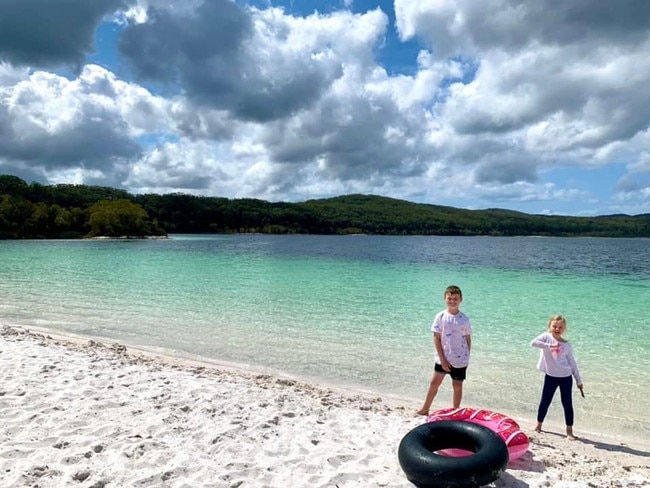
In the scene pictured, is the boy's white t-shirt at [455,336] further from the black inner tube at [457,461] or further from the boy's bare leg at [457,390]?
the black inner tube at [457,461]

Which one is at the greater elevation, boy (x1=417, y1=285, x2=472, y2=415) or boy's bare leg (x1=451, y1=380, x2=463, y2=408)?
boy (x1=417, y1=285, x2=472, y2=415)

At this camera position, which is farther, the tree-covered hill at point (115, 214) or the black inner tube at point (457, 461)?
the tree-covered hill at point (115, 214)

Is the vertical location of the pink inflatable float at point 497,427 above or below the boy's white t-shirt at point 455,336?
below

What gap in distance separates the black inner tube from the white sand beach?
0.89 feet

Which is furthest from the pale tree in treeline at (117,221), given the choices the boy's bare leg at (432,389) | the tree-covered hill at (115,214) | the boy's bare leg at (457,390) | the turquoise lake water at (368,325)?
the boy's bare leg at (457,390)

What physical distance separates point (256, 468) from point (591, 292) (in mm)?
25457

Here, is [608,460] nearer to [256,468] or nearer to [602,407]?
[602,407]

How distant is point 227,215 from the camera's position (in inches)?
7195

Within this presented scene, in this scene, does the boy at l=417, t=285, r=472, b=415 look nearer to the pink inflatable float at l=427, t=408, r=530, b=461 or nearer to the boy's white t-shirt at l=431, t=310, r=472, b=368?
the boy's white t-shirt at l=431, t=310, r=472, b=368

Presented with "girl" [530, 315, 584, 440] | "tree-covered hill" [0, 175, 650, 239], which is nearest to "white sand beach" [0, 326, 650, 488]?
"girl" [530, 315, 584, 440]

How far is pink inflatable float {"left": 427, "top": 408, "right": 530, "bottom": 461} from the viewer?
529cm

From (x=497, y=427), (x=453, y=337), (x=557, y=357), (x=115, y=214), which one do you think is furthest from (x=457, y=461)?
(x=115, y=214)

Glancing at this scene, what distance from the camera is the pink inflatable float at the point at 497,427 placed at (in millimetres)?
5293

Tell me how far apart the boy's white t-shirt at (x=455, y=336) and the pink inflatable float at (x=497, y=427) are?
81cm
